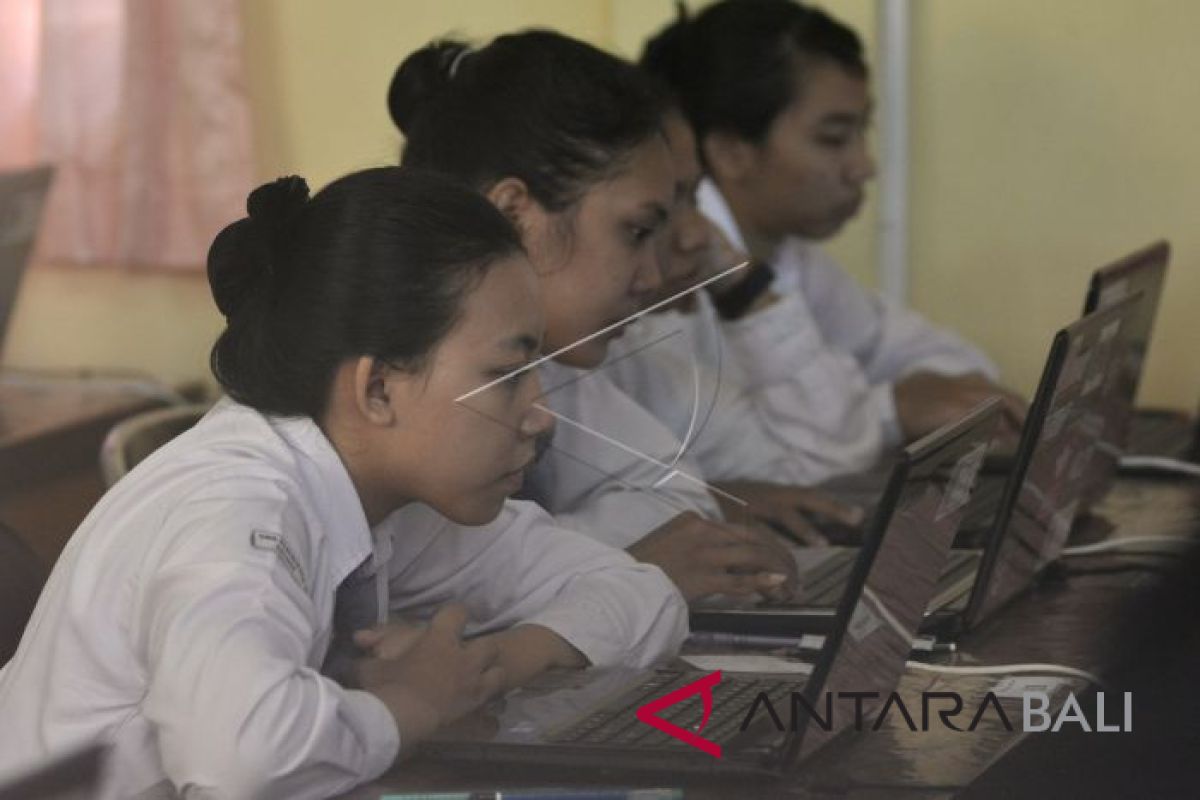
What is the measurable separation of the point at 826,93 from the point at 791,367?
43 centimetres

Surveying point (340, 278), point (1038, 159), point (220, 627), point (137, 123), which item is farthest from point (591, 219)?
point (1038, 159)

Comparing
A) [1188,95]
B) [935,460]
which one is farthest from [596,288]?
[1188,95]

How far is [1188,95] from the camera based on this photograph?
288cm

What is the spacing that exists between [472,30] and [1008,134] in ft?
4.25

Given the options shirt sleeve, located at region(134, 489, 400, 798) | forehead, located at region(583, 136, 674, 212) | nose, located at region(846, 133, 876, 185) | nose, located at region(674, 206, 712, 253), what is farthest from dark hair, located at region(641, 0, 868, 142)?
shirt sleeve, located at region(134, 489, 400, 798)

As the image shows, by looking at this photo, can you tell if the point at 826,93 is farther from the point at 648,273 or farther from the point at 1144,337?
the point at 648,273

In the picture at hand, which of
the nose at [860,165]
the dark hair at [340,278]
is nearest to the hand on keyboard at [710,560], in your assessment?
the dark hair at [340,278]

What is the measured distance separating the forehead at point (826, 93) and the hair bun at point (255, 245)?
1.29 meters

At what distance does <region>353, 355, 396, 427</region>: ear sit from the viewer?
130cm

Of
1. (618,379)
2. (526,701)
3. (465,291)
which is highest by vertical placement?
(465,291)

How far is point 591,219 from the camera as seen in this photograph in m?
1.67

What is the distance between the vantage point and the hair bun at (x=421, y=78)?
1690mm

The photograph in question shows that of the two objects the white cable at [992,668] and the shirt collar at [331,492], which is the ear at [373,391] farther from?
the white cable at [992,668]

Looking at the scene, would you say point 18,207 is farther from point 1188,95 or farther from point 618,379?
point 1188,95
